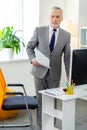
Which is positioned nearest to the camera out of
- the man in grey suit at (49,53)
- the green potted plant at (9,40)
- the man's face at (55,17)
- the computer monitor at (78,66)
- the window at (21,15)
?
the computer monitor at (78,66)

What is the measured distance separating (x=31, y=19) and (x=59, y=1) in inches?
26.7

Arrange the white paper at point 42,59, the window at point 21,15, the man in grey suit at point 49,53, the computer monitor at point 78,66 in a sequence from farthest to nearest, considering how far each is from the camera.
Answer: the window at point 21,15
the man in grey suit at point 49,53
the white paper at point 42,59
the computer monitor at point 78,66

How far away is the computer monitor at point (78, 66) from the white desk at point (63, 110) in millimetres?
151

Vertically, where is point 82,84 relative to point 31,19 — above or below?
below

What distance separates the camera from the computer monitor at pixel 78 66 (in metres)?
3.22

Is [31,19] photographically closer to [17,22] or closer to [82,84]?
[17,22]

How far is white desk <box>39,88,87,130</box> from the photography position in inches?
123

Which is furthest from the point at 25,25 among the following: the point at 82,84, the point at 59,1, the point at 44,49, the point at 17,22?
the point at 82,84

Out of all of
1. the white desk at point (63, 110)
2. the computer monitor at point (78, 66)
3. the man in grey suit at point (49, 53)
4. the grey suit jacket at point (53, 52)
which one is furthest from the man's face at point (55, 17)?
the white desk at point (63, 110)

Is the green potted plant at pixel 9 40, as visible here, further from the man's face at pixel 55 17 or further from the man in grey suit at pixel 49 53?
the man's face at pixel 55 17

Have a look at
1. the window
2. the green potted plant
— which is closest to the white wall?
the window

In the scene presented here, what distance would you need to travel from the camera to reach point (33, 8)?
18.2 ft

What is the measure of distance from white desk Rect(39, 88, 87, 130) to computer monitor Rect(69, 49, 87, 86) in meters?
0.15

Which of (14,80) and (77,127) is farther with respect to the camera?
(14,80)
